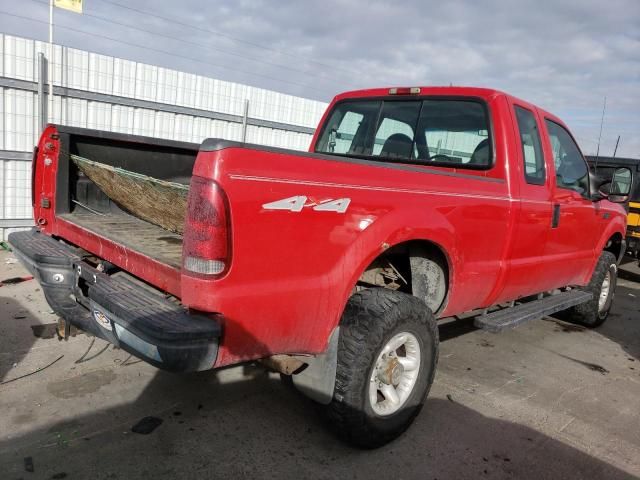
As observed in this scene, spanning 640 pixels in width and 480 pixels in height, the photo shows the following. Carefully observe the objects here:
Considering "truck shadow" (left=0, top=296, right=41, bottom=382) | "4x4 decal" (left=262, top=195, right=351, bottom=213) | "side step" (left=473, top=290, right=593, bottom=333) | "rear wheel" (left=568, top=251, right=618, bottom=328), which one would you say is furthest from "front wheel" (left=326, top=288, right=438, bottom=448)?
"rear wheel" (left=568, top=251, right=618, bottom=328)

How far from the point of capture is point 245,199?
2143 mm

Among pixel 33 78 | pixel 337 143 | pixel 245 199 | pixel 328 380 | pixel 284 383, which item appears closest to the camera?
pixel 245 199

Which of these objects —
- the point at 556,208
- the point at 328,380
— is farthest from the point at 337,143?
the point at 328,380

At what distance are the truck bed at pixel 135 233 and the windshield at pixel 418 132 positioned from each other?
185 centimetres

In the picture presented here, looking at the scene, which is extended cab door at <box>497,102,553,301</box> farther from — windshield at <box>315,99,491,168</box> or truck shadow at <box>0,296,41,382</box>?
truck shadow at <box>0,296,41,382</box>

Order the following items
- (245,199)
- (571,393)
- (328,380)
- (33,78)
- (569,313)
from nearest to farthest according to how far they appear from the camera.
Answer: (245,199) < (328,380) < (571,393) < (569,313) < (33,78)

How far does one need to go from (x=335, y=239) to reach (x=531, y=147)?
2415 mm

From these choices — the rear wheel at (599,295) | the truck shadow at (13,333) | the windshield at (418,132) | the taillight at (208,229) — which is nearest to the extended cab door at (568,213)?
the rear wheel at (599,295)

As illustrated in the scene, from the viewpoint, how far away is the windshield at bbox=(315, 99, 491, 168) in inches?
154

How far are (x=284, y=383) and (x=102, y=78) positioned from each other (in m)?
6.20

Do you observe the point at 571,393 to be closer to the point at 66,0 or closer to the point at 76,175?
the point at 76,175

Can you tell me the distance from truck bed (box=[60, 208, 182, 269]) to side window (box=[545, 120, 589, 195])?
3232 millimetres

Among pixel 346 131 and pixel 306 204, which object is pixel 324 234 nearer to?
pixel 306 204

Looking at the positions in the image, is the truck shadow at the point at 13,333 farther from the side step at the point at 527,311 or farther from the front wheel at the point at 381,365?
the side step at the point at 527,311
